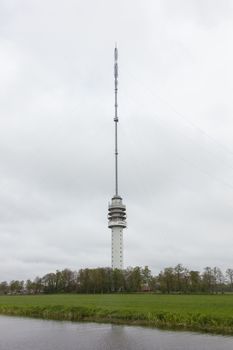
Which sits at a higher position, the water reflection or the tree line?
the tree line

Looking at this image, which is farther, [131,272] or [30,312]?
[131,272]

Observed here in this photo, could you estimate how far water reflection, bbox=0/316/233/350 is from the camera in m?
40.6

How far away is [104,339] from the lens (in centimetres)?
4559

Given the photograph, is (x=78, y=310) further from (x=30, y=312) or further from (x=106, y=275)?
(x=106, y=275)

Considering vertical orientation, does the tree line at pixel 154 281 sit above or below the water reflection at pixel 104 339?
above

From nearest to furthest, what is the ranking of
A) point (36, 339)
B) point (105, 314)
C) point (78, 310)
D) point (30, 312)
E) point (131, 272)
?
1. point (36, 339)
2. point (105, 314)
3. point (78, 310)
4. point (30, 312)
5. point (131, 272)

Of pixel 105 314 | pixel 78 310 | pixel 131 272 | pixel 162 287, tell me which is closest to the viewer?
pixel 105 314

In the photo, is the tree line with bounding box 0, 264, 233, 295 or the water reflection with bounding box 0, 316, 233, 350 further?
the tree line with bounding box 0, 264, 233, 295

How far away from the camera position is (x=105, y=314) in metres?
66.0

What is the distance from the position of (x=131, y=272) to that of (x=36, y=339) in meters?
145

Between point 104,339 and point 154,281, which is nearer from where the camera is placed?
point 104,339

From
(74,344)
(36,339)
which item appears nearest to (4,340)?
(36,339)

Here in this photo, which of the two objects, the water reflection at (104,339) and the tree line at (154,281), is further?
the tree line at (154,281)

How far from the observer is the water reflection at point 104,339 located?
40.6m
